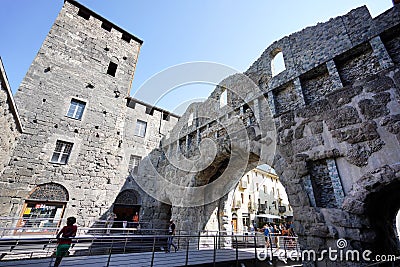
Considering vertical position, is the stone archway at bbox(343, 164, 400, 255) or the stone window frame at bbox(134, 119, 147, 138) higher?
the stone window frame at bbox(134, 119, 147, 138)

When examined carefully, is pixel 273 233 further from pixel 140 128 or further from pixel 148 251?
pixel 140 128

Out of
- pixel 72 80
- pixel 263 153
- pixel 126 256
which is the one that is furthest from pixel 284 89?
pixel 72 80

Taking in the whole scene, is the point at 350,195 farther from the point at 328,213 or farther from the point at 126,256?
the point at 126,256

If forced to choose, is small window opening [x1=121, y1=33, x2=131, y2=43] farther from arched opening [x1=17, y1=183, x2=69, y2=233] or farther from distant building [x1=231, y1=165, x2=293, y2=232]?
distant building [x1=231, y1=165, x2=293, y2=232]

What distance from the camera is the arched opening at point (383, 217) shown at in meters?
3.09

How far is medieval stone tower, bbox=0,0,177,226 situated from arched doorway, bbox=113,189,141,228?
110 mm

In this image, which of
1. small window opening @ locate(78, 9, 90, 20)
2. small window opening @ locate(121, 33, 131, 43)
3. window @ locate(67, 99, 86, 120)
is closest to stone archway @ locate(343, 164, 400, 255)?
window @ locate(67, 99, 86, 120)

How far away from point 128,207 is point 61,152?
4.47 metres

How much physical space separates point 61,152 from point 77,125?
1577 mm

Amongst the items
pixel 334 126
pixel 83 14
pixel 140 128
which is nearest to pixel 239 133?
pixel 334 126

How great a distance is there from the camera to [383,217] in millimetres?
3451

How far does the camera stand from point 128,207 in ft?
33.7

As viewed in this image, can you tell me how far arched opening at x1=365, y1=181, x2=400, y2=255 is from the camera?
309 centimetres

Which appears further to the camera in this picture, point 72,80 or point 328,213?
point 72,80
